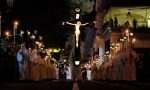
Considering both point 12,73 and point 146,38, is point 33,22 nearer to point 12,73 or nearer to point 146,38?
point 12,73

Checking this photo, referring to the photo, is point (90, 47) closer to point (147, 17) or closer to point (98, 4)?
point (98, 4)

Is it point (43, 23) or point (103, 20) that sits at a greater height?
point (103, 20)

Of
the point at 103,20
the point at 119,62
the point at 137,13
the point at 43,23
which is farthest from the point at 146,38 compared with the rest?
the point at 43,23

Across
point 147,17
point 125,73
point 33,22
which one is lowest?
point 125,73

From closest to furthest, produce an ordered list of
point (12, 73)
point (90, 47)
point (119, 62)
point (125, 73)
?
point (12, 73), point (125, 73), point (119, 62), point (90, 47)

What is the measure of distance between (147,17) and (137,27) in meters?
3.80

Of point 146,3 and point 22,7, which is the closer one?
point 22,7

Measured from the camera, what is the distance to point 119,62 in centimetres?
3291

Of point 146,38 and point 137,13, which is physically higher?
point 137,13

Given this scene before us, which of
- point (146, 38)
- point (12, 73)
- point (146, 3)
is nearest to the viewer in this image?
point (12, 73)

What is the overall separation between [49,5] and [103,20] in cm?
5192

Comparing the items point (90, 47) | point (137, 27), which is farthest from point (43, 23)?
point (90, 47)

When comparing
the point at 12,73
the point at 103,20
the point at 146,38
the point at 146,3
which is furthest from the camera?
the point at 103,20

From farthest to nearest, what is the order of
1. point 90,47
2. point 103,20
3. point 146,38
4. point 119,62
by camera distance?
point 90,47 < point 103,20 < point 146,38 < point 119,62
